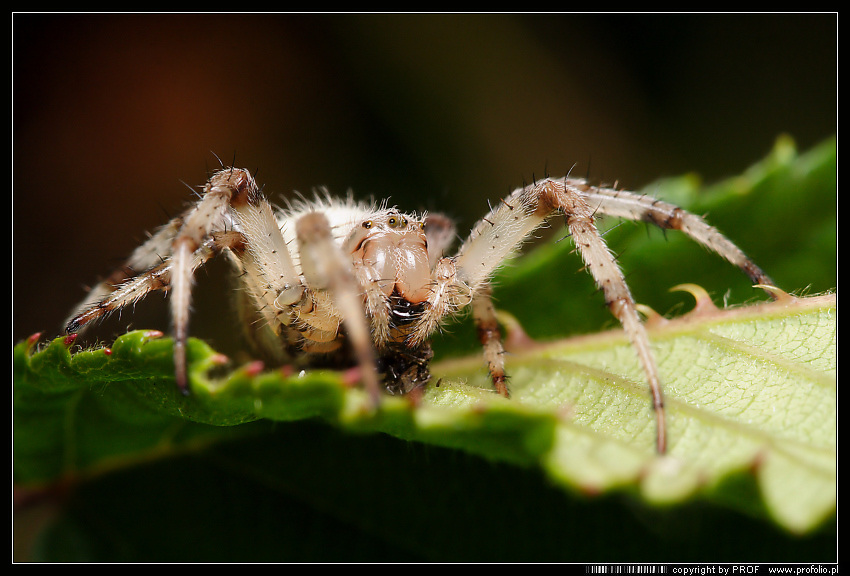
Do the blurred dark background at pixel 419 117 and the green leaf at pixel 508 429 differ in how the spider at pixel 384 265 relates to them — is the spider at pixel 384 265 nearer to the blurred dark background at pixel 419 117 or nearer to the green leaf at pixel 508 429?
the green leaf at pixel 508 429

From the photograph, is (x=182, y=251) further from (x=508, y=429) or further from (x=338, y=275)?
(x=508, y=429)

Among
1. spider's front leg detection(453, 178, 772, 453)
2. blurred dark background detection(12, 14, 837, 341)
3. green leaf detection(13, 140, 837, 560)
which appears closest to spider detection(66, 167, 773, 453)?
spider's front leg detection(453, 178, 772, 453)

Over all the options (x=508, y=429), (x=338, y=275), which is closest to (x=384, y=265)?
(x=338, y=275)

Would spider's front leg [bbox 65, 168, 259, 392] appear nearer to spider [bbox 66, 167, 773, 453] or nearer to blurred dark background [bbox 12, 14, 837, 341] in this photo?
spider [bbox 66, 167, 773, 453]

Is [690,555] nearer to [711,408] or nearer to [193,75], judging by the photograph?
[711,408]

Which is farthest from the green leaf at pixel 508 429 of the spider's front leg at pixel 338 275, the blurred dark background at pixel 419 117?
the blurred dark background at pixel 419 117

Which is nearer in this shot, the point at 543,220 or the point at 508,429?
the point at 508,429

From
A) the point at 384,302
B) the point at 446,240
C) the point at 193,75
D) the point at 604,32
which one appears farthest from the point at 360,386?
the point at 604,32
